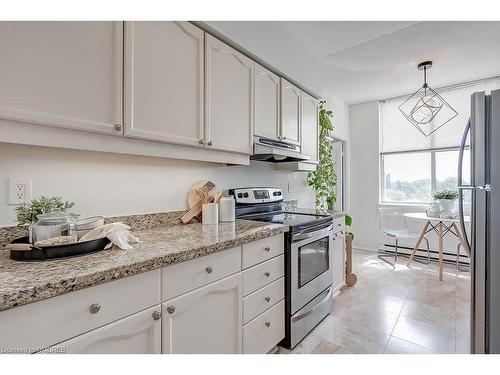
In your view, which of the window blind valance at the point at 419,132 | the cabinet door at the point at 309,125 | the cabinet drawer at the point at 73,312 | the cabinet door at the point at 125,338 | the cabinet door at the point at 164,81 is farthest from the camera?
the window blind valance at the point at 419,132

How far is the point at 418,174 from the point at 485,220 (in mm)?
3085

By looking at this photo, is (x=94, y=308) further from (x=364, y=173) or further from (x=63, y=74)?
(x=364, y=173)

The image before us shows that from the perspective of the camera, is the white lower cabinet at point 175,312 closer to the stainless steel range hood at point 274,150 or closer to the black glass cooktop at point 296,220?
the black glass cooktop at point 296,220

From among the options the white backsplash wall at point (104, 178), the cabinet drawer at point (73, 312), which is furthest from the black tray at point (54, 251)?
the white backsplash wall at point (104, 178)

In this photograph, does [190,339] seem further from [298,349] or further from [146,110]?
[146,110]

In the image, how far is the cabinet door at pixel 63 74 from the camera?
0.89 meters

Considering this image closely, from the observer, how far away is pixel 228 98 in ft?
5.53

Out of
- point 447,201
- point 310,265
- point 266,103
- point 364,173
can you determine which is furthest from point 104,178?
point 364,173

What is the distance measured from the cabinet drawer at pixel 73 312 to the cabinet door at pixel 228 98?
939 millimetres

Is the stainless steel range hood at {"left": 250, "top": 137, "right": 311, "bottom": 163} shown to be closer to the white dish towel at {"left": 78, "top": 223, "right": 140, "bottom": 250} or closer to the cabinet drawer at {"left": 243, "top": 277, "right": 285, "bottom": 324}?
the cabinet drawer at {"left": 243, "top": 277, "right": 285, "bottom": 324}

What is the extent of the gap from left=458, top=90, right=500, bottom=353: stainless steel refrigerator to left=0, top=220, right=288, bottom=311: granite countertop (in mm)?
1182
